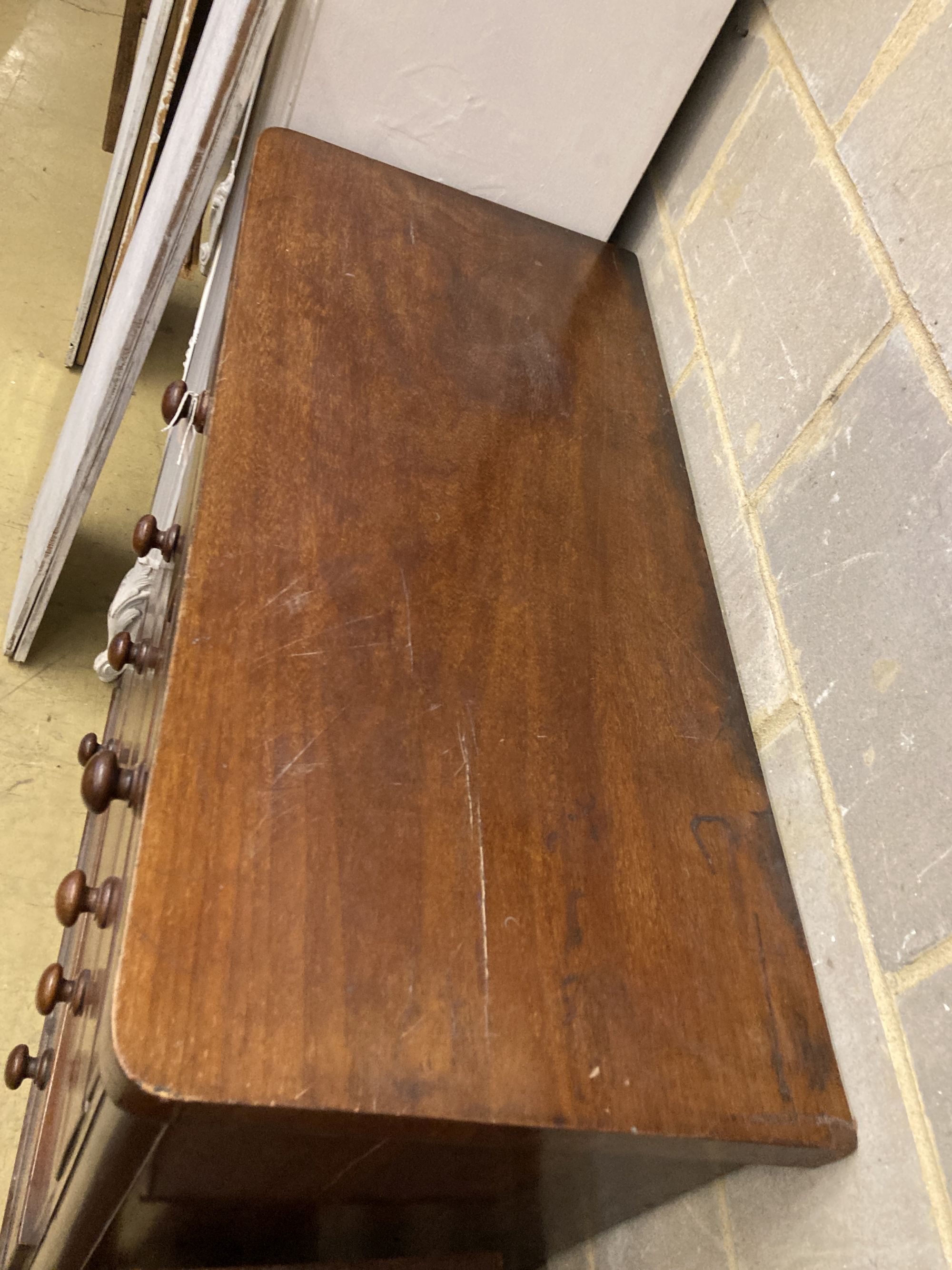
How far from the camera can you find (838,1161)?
2.04ft

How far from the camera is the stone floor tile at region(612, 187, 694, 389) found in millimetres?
1035

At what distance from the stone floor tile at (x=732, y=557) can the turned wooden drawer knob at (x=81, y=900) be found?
0.54 metres

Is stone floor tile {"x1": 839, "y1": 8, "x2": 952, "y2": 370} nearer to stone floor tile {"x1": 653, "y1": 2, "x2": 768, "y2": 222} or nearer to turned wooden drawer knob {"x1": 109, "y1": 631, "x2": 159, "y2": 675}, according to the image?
stone floor tile {"x1": 653, "y1": 2, "x2": 768, "y2": 222}

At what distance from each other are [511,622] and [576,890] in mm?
221

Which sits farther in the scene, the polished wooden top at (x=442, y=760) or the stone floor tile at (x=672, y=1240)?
the stone floor tile at (x=672, y=1240)

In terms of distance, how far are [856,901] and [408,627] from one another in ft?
1.25

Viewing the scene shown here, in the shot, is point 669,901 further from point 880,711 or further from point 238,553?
point 238,553

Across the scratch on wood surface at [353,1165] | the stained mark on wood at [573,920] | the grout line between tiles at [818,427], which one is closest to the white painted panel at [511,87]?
the grout line between tiles at [818,427]

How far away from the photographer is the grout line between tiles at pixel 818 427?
2.46 ft

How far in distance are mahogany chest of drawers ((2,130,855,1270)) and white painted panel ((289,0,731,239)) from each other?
0.41ft

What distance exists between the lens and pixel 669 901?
2.09 ft

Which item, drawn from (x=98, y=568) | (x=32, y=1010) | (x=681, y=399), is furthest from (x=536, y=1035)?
(x=98, y=568)

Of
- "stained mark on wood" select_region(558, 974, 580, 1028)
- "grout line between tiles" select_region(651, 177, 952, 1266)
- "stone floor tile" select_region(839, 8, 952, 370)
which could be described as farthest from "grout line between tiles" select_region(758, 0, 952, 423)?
"stained mark on wood" select_region(558, 974, 580, 1028)

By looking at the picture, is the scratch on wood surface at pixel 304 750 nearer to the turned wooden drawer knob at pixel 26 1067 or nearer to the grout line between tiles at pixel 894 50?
the turned wooden drawer knob at pixel 26 1067
